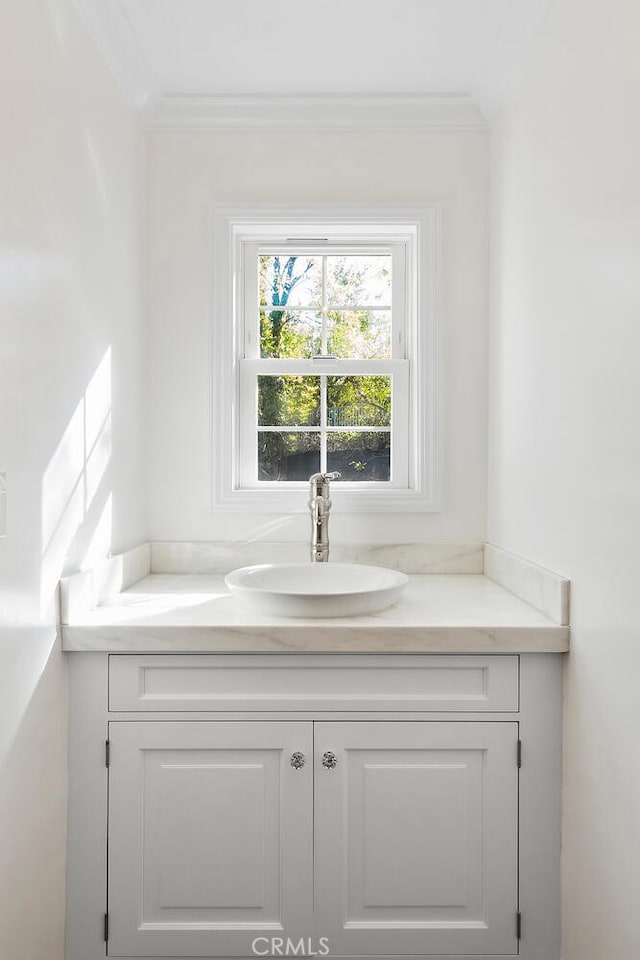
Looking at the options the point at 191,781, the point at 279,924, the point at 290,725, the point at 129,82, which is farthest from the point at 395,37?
the point at 279,924

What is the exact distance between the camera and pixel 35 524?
55.6 inches

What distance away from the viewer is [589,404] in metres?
1.41

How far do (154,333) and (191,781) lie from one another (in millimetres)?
1360

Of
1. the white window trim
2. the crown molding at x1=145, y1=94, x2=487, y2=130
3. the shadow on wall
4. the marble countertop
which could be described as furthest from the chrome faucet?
the crown molding at x1=145, y1=94, x2=487, y2=130

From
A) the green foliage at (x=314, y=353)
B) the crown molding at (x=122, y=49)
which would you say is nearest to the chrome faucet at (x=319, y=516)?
the green foliage at (x=314, y=353)

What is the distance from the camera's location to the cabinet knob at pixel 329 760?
1.57 metres

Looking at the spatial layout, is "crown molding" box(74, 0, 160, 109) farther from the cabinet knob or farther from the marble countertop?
the cabinet knob

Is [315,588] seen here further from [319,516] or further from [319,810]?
[319,810]

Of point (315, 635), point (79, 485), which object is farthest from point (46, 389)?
point (315, 635)

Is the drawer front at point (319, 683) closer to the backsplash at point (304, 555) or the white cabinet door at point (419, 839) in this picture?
the white cabinet door at point (419, 839)

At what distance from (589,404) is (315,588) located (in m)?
0.92

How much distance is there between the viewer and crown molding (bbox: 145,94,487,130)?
2.14 meters

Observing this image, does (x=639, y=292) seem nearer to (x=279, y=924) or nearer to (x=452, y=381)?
(x=452, y=381)

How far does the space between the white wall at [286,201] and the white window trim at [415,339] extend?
33mm
